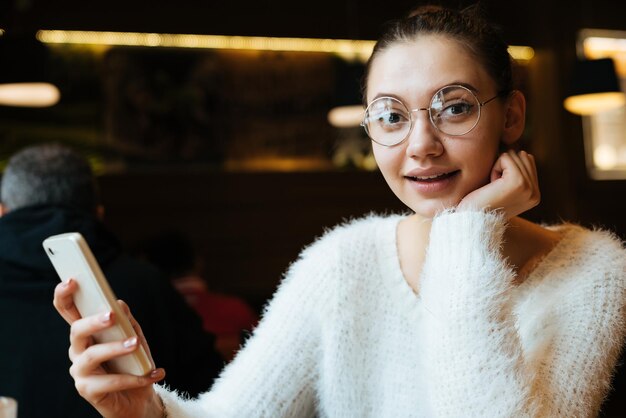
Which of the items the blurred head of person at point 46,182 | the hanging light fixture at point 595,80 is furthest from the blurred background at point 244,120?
the blurred head of person at point 46,182

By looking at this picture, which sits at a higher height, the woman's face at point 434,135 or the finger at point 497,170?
the woman's face at point 434,135

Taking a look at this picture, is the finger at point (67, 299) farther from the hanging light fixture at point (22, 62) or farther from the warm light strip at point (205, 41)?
the warm light strip at point (205, 41)

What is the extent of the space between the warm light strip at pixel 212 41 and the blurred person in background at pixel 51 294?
11.4 feet

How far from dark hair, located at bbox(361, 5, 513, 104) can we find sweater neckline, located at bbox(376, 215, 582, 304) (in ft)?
1.13

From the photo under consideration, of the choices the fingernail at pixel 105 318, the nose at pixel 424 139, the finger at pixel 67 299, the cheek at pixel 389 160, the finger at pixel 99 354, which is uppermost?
the nose at pixel 424 139

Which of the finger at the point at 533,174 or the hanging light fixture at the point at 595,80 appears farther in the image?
the hanging light fixture at the point at 595,80

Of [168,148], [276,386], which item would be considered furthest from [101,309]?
[168,148]

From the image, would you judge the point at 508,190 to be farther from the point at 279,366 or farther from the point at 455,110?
the point at 279,366

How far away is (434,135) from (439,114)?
0.13 ft

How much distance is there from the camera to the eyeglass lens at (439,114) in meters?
1.27

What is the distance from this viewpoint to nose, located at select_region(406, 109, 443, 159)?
127 centimetres

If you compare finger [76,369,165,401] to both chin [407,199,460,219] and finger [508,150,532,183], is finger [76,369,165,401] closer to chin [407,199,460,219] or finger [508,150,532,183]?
chin [407,199,460,219]

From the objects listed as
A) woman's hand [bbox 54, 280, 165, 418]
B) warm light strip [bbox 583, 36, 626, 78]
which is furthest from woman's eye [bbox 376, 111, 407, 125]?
warm light strip [bbox 583, 36, 626, 78]

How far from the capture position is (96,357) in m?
1.01
